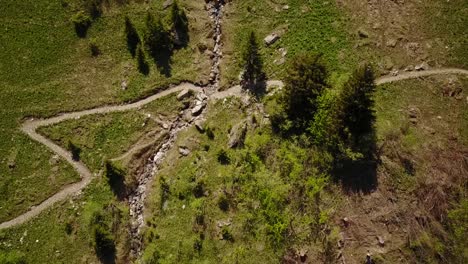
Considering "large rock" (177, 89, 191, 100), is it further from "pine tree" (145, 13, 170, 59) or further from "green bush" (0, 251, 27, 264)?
"green bush" (0, 251, 27, 264)

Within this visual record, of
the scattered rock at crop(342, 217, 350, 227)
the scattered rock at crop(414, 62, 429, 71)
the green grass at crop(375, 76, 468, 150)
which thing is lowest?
the scattered rock at crop(342, 217, 350, 227)

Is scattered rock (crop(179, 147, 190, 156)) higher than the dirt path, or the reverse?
scattered rock (crop(179, 147, 190, 156))

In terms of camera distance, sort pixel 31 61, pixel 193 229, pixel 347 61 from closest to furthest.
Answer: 1. pixel 193 229
2. pixel 347 61
3. pixel 31 61

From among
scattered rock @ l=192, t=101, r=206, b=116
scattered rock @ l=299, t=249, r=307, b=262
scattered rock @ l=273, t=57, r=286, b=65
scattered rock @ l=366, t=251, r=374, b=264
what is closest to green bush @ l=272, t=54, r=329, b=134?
scattered rock @ l=273, t=57, r=286, b=65

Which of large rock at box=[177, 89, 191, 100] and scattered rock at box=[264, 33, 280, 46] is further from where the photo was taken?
large rock at box=[177, 89, 191, 100]

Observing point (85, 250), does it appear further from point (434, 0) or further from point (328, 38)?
point (434, 0)

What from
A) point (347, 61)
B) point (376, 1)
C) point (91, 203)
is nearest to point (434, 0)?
point (376, 1)
